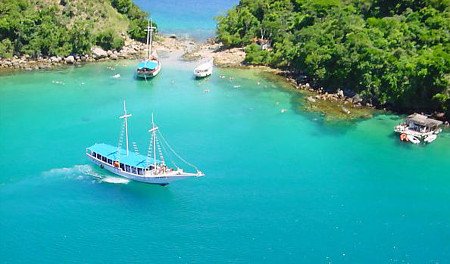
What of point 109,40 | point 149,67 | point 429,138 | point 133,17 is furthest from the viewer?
point 133,17

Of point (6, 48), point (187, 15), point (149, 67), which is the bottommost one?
point (149, 67)

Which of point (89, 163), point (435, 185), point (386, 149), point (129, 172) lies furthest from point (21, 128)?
point (435, 185)

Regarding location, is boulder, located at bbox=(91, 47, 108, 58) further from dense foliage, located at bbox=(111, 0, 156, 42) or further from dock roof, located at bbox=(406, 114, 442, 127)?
dock roof, located at bbox=(406, 114, 442, 127)

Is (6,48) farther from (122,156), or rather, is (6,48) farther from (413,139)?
(413,139)

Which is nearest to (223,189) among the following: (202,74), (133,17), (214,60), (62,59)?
(202,74)

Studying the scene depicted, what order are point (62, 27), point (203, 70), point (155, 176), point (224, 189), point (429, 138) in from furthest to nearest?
point (62, 27)
point (203, 70)
point (429, 138)
point (155, 176)
point (224, 189)

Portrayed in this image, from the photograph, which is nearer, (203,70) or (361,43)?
(361,43)

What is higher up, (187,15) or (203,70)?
(187,15)

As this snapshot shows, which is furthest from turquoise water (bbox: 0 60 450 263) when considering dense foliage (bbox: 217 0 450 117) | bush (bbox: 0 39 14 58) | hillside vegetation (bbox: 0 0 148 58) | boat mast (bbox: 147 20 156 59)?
boat mast (bbox: 147 20 156 59)

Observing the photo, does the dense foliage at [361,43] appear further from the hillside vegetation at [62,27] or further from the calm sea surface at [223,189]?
the hillside vegetation at [62,27]
